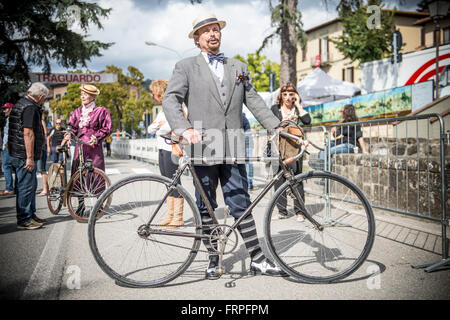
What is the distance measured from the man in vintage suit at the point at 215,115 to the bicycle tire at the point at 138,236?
9.3 inches

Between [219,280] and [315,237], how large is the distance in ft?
3.13

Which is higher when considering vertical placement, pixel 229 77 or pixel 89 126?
→ pixel 229 77

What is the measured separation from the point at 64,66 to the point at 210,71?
67.1 ft

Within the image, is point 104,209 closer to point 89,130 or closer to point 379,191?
point 89,130

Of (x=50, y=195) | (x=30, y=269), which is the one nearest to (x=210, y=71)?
(x=30, y=269)

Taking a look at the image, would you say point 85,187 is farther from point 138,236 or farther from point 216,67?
point 216,67

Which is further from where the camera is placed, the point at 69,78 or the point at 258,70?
the point at 258,70

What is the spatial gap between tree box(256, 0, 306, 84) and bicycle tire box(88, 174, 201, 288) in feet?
31.5

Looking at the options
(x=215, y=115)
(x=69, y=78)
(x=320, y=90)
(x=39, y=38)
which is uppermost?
(x=39, y=38)

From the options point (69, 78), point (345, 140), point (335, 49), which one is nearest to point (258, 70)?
point (335, 49)

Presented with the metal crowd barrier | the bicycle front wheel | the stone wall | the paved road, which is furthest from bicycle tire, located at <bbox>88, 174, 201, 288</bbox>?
the stone wall

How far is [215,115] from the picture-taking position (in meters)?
3.15

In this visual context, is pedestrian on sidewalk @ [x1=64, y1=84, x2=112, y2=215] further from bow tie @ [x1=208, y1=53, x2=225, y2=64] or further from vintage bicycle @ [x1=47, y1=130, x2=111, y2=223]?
bow tie @ [x1=208, y1=53, x2=225, y2=64]

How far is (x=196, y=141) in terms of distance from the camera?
114 inches
